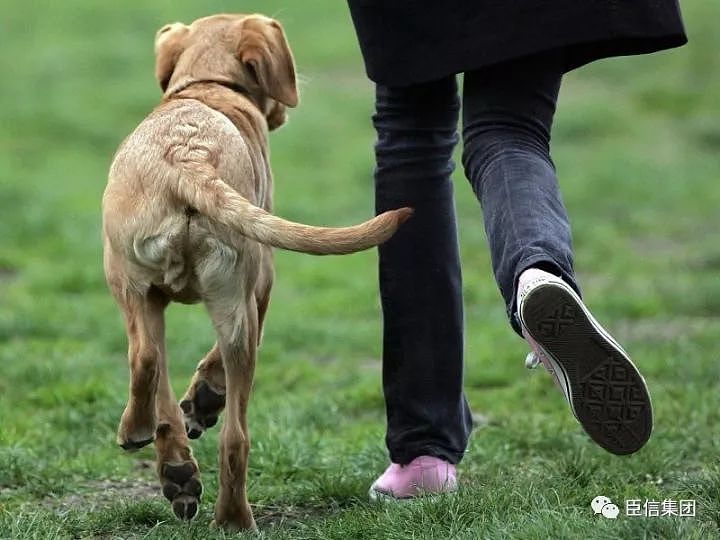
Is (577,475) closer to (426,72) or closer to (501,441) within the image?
(501,441)

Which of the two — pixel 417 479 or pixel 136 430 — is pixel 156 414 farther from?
pixel 417 479

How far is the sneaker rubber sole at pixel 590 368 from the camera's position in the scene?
3170 millimetres

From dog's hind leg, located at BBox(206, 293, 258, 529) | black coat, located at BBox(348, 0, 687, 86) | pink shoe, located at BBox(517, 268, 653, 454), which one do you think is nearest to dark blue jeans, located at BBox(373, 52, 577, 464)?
black coat, located at BBox(348, 0, 687, 86)

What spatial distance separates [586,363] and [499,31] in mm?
841

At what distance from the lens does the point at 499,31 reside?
344cm

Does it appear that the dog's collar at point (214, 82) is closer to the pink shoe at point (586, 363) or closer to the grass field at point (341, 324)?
the grass field at point (341, 324)

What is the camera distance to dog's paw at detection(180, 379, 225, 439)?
409 centimetres

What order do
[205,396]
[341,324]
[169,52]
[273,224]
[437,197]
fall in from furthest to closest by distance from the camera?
1. [341,324]
2. [169,52]
3. [205,396]
4. [437,197]
5. [273,224]

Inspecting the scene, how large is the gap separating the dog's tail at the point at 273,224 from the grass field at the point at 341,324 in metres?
0.73

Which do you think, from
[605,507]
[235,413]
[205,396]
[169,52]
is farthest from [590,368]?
[169,52]

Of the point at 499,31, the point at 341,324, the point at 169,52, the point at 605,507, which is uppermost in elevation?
the point at 169,52

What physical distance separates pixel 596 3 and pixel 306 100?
36.7 feet

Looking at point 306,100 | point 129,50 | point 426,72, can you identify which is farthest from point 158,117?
point 129,50

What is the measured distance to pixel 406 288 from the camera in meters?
3.98
